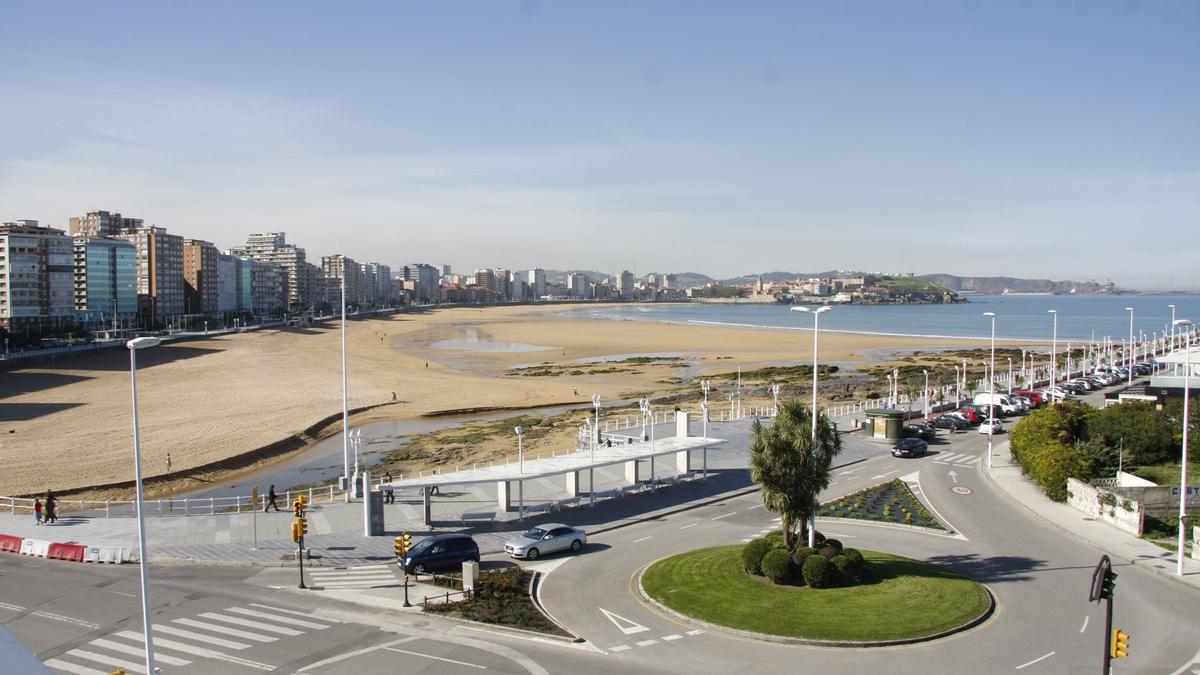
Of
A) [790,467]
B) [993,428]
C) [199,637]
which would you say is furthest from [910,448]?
[199,637]

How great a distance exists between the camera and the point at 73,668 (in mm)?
15625

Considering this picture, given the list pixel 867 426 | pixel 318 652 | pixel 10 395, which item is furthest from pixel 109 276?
pixel 318 652

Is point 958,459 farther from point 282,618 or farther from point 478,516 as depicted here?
point 282,618

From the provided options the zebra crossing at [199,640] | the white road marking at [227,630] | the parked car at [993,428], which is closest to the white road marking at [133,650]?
the zebra crossing at [199,640]

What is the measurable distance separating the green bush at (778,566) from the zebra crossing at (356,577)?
31.2ft

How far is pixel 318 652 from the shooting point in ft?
54.0

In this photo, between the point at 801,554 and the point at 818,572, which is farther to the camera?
the point at 801,554

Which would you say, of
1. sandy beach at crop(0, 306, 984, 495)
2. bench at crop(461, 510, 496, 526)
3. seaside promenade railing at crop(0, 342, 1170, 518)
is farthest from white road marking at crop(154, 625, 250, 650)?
sandy beach at crop(0, 306, 984, 495)

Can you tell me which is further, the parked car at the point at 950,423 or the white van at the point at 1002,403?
the white van at the point at 1002,403

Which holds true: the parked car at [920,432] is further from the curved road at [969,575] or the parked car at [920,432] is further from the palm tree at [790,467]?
the palm tree at [790,467]

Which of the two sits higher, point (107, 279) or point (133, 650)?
point (107, 279)

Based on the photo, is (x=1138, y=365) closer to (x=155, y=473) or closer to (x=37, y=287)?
(x=155, y=473)

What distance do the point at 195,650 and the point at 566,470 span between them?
42.7 feet

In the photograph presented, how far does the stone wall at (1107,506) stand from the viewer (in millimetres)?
25266
